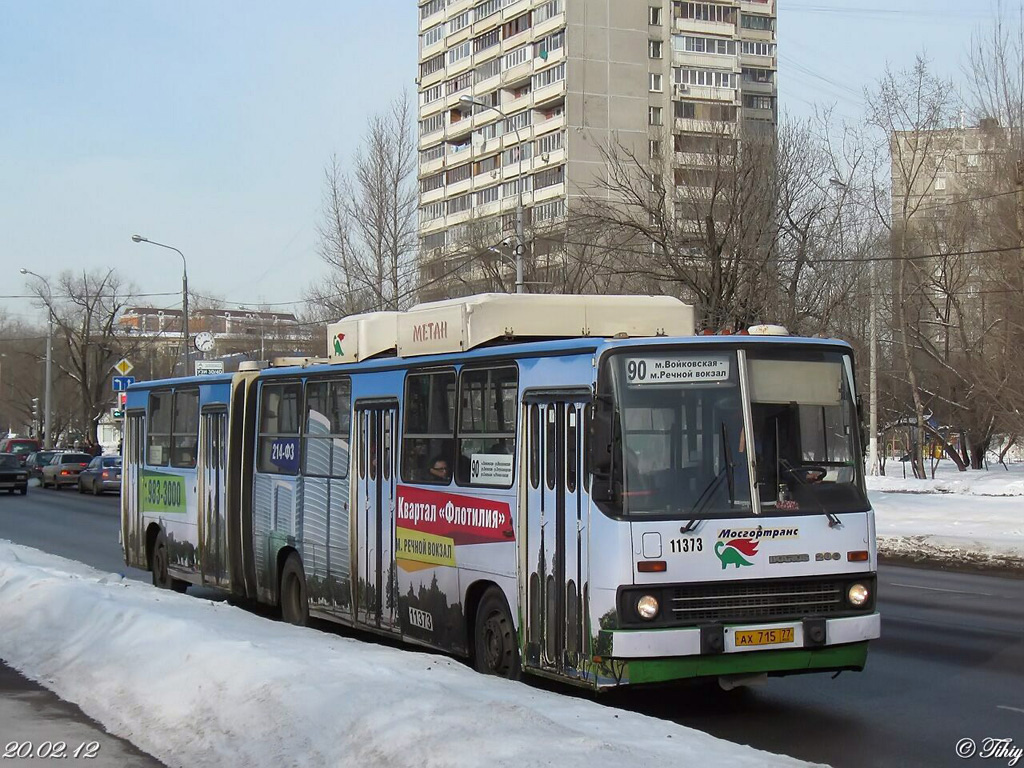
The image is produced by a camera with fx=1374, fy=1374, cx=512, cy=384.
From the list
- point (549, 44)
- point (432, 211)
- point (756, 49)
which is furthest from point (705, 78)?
point (432, 211)

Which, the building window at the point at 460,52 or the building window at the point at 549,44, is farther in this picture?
the building window at the point at 460,52

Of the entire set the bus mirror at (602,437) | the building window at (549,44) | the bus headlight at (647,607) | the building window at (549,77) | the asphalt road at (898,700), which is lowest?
the asphalt road at (898,700)

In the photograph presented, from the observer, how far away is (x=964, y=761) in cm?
761

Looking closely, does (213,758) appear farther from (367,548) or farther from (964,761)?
(367,548)

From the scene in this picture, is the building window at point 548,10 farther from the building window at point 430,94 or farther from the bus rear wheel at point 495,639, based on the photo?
the bus rear wheel at point 495,639

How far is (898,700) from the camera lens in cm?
962

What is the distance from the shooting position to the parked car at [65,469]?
54.8m

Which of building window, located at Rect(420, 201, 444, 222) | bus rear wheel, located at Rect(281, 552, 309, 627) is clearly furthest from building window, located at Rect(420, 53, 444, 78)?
bus rear wheel, located at Rect(281, 552, 309, 627)

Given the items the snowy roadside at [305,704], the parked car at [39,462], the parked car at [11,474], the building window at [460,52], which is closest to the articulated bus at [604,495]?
the snowy roadside at [305,704]

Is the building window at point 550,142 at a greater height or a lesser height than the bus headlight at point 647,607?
greater

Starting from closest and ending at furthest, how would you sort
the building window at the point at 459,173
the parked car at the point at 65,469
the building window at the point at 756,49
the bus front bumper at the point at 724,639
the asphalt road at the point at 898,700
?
1. the asphalt road at the point at 898,700
2. the bus front bumper at the point at 724,639
3. the parked car at the point at 65,469
4. the building window at the point at 756,49
5. the building window at the point at 459,173

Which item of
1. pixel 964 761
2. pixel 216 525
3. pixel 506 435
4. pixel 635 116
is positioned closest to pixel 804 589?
pixel 964 761

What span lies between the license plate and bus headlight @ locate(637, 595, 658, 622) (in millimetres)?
559

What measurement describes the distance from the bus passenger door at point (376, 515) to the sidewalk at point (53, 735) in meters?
3.32
